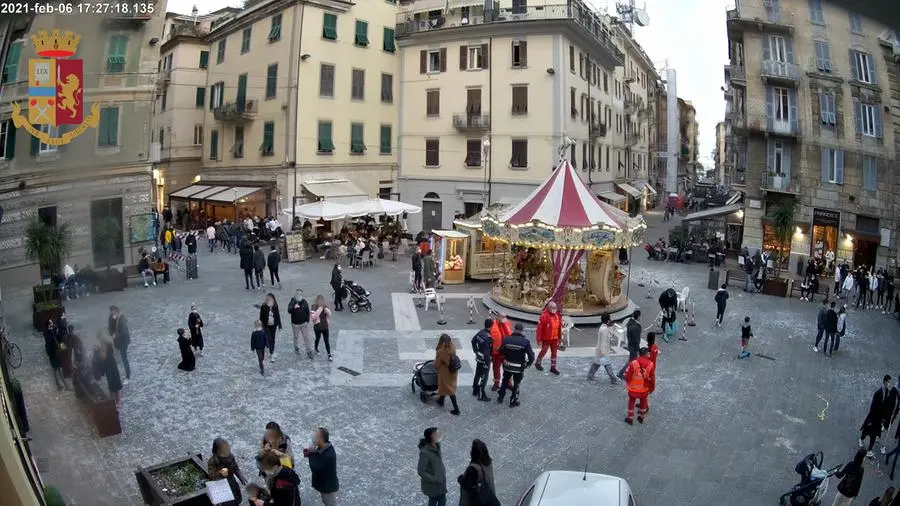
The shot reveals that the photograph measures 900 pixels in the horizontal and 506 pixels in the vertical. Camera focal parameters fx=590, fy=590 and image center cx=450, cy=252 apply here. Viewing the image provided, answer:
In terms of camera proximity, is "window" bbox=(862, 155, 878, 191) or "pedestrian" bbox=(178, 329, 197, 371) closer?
"window" bbox=(862, 155, 878, 191)

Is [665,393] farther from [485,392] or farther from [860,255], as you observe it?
[860,255]

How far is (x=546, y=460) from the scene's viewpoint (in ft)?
24.0

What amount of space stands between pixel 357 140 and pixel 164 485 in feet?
80.6

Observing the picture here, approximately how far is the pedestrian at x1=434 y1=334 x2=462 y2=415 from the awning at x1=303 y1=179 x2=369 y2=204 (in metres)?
18.2

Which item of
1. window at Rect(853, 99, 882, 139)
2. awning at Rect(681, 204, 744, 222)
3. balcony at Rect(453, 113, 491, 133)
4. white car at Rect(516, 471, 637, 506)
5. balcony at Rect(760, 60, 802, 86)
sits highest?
balcony at Rect(453, 113, 491, 133)

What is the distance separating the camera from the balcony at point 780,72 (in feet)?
13.2

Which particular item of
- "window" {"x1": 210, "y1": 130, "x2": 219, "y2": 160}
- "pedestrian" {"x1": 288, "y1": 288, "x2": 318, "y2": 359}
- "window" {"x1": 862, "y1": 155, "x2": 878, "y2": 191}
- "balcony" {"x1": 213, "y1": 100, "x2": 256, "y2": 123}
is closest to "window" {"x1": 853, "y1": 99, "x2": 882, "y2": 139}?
"window" {"x1": 862, "y1": 155, "x2": 878, "y2": 191}

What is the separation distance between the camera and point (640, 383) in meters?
8.56

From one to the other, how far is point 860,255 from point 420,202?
27077 millimetres

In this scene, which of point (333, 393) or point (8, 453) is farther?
point (333, 393)

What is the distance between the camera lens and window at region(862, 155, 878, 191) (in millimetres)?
3461

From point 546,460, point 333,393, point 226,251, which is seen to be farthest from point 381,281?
point 546,460

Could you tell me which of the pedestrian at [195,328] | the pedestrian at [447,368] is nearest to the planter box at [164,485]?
the pedestrian at [447,368]

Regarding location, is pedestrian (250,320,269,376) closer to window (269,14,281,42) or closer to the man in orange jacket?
the man in orange jacket
